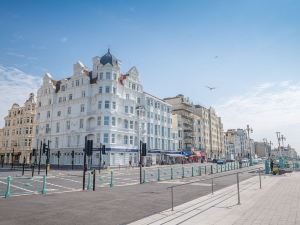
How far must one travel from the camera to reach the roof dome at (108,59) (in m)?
52.3

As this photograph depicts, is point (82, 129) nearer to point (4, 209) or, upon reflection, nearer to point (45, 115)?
point (45, 115)

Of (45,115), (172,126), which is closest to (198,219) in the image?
(45,115)

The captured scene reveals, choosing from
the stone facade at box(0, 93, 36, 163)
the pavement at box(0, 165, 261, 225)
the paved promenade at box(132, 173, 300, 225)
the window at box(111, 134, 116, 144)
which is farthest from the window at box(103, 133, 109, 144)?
the paved promenade at box(132, 173, 300, 225)

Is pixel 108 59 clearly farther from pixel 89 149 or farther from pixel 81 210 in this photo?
pixel 81 210

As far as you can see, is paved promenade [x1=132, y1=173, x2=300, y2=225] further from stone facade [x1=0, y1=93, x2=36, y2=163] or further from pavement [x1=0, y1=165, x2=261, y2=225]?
stone facade [x1=0, y1=93, x2=36, y2=163]

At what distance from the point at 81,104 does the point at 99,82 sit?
6411 mm

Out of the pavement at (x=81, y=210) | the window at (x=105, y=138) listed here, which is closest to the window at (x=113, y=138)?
the window at (x=105, y=138)

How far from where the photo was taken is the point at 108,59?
172 feet

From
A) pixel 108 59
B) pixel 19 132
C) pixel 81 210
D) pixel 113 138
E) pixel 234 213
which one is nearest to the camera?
pixel 234 213

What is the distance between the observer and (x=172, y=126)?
7481 cm

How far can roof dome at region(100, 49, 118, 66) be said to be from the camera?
52.3 metres

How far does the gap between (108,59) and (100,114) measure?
38.2 feet

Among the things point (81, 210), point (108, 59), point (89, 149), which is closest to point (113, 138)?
point (108, 59)

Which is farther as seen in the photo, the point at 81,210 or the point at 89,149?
the point at 89,149
